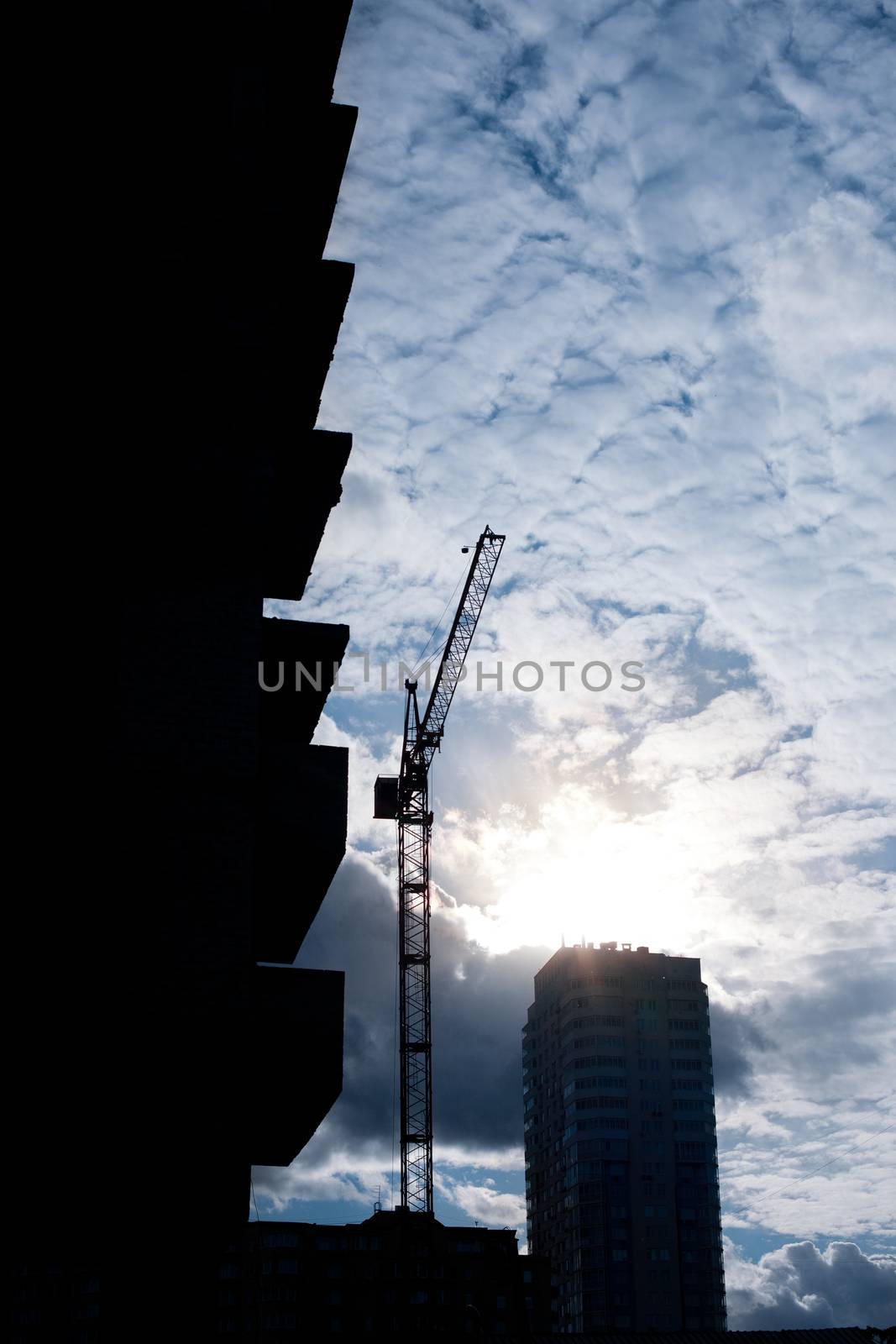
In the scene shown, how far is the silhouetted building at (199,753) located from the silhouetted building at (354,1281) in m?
107

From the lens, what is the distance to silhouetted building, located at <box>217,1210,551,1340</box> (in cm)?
12331

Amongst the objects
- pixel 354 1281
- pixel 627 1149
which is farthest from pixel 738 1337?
pixel 627 1149

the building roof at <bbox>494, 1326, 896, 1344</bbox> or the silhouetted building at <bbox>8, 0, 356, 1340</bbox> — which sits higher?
the silhouetted building at <bbox>8, 0, 356, 1340</bbox>

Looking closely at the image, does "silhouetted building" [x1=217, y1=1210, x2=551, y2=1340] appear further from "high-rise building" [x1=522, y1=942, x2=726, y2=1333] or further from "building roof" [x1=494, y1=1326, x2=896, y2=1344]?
"building roof" [x1=494, y1=1326, x2=896, y2=1344]

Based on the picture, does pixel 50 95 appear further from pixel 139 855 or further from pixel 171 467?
pixel 139 855

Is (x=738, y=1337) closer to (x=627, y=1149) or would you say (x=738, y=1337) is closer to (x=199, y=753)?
(x=199, y=753)

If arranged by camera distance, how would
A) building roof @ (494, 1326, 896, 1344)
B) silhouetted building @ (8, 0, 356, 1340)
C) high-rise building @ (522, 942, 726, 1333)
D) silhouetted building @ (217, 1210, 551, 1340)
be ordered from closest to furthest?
silhouetted building @ (8, 0, 356, 1340), building roof @ (494, 1326, 896, 1344), silhouetted building @ (217, 1210, 551, 1340), high-rise building @ (522, 942, 726, 1333)

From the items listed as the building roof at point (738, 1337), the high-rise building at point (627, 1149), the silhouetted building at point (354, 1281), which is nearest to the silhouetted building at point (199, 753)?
the building roof at point (738, 1337)

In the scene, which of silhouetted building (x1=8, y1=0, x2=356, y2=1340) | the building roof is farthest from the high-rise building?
silhouetted building (x1=8, y1=0, x2=356, y2=1340)

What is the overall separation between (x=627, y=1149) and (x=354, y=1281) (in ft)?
186

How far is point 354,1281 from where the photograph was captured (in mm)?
128375

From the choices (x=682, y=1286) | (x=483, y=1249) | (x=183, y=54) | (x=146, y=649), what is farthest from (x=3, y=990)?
(x=682, y=1286)

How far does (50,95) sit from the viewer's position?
21.2m

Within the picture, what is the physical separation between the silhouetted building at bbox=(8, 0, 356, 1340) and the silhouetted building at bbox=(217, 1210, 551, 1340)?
10687 centimetres
